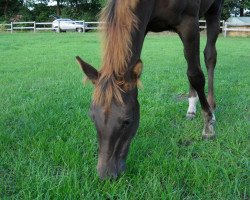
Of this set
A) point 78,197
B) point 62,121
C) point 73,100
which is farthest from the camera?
point 73,100

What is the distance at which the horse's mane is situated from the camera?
2.51 m

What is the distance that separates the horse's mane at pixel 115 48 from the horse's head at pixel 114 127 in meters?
0.05

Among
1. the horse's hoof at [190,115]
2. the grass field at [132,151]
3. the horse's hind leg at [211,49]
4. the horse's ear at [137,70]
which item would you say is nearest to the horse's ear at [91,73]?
the horse's ear at [137,70]

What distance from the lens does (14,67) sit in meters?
9.33

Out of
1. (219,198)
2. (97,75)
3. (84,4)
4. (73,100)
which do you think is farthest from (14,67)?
(84,4)

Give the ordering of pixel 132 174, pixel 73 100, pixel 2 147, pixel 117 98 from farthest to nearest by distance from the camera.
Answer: pixel 73 100 < pixel 2 147 < pixel 132 174 < pixel 117 98

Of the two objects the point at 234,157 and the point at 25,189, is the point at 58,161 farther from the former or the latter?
the point at 234,157

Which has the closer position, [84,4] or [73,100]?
[73,100]

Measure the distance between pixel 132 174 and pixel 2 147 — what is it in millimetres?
1316

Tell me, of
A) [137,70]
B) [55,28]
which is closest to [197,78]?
[137,70]

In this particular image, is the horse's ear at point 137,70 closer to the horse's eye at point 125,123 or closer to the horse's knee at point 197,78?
the horse's eye at point 125,123

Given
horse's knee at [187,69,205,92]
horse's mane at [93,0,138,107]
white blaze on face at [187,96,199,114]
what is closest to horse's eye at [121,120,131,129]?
horse's mane at [93,0,138,107]

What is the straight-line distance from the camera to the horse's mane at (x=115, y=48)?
2512 millimetres

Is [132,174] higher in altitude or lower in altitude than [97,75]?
lower
